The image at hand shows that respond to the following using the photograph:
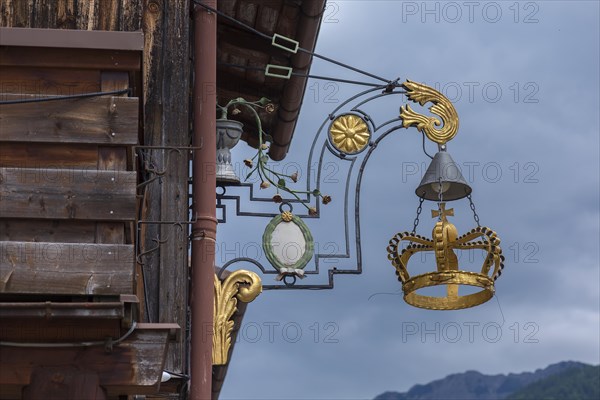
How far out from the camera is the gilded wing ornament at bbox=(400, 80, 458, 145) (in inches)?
383

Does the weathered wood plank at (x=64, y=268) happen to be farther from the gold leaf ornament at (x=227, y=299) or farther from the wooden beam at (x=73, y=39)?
the gold leaf ornament at (x=227, y=299)

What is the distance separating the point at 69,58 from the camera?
20.3 ft

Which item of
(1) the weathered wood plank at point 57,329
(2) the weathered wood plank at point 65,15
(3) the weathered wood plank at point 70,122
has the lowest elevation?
(1) the weathered wood plank at point 57,329

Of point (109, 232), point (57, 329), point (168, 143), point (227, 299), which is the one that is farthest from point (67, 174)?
point (227, 299)

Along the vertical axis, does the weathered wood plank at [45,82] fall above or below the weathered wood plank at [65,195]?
above

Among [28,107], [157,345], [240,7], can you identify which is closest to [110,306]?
[157,345]

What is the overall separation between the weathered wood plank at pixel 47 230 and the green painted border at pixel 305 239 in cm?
330

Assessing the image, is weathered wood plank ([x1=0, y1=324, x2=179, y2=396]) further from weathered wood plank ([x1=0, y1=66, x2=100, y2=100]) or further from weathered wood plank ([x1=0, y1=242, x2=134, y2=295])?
weathered wood plank ([x1=0, y1=66, x2=100, y2=100])

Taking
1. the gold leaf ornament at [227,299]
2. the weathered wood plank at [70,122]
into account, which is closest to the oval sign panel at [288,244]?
the gold leaf ornament at [227,299]

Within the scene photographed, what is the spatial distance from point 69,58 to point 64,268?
115 centimetres

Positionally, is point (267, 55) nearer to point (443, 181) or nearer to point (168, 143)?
point (443, 181)

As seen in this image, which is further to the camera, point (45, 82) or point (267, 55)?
point (267, 55)

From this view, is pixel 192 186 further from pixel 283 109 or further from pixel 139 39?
pixel 283 109

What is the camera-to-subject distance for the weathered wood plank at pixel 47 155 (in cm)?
604
